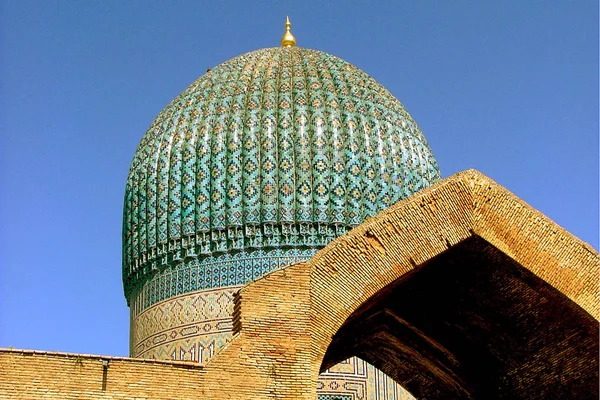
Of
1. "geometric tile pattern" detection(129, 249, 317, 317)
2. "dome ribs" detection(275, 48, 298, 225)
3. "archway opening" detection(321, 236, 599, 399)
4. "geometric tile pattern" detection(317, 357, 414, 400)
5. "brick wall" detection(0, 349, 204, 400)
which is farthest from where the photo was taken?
"dome ribs" detection(275, 48, 298, 225)

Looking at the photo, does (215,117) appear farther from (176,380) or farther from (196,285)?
(176,380)

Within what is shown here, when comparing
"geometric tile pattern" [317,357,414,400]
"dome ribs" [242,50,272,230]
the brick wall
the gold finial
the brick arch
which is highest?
the gold finial

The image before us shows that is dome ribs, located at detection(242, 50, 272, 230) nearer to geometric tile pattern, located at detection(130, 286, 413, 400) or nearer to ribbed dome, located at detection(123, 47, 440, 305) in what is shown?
ribbed dome, located at detection(123, 47, 440, 305)

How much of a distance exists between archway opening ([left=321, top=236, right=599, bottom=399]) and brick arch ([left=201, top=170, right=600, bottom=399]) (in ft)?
0.45

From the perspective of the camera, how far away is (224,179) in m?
→ 11.7

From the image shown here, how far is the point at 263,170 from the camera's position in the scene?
11.6 m

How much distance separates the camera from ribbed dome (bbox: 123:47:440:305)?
1146 centimetres

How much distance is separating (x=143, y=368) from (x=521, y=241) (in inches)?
106

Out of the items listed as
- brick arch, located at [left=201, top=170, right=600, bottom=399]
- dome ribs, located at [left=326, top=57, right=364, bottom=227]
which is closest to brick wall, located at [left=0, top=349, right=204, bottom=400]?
brick arch, located at [left=201, top=170, right=600, bottom=399]

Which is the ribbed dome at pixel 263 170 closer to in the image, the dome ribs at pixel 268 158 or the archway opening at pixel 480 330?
the dome ribs at pixel 268 158

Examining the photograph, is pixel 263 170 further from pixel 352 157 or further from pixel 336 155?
pixel 352 157

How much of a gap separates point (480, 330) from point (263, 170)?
13.6 ft

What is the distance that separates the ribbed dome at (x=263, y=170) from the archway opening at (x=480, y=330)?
Result: 2.68 m

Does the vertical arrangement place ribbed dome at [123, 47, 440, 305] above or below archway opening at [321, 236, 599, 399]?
above
